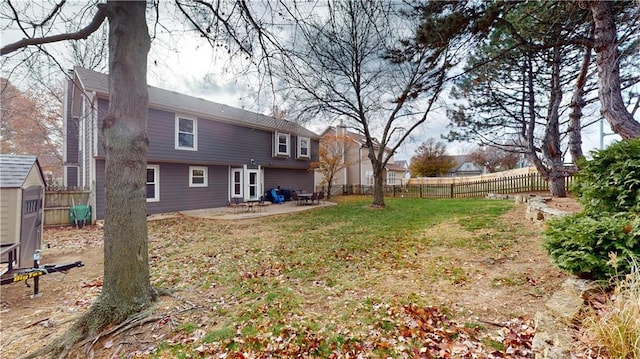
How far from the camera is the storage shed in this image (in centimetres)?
406

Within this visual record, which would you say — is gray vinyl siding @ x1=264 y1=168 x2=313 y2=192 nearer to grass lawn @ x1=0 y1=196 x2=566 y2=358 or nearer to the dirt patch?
grass lawn @ x1=0 y1=196 x2=566 y2=358

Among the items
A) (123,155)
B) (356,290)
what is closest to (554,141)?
(356,290)

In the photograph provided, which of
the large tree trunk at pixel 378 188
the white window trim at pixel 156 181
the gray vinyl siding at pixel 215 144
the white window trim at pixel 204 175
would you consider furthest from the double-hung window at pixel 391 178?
the white window trim at pixel 156 181

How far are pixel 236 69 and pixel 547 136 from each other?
11.2m

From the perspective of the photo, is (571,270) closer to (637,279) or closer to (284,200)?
(637,279)

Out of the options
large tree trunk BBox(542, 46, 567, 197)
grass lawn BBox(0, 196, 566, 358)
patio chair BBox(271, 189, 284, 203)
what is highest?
large tree trunk BBox(542, 46, 567, 197)

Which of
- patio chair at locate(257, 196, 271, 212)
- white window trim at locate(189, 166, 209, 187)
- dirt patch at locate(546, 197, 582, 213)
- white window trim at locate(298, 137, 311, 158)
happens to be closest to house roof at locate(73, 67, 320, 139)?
white window trim at locate(298, 137, 311, 158)

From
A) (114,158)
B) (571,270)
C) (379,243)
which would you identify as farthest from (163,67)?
(571,270)

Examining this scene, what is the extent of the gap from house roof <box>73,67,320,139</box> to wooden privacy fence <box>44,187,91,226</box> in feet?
13.6

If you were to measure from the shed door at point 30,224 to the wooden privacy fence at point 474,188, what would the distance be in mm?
18253

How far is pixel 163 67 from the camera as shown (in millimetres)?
4816

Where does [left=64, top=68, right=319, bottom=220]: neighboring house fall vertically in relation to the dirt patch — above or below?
above

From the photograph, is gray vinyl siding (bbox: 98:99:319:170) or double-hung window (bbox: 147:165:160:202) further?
double-hung window (bbox: 147:165:160:202)

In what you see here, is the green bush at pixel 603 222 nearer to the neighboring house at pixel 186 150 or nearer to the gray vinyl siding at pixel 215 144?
the gray vinyl siding at pixel 215 144
